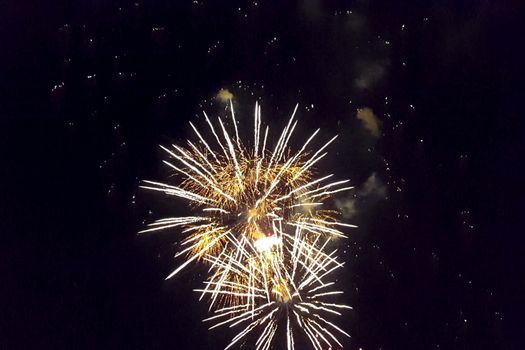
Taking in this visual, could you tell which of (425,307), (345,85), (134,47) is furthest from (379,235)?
(134,47)

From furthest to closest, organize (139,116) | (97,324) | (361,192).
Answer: (97,324), (139,116), (361,192)

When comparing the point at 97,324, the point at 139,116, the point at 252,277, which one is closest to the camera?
the point at 252,277

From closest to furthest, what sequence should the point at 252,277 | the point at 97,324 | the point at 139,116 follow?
the point at 252,277
the point at 139,116
the point at 97,324

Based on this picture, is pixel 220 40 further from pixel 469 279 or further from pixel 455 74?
pixel 469 279

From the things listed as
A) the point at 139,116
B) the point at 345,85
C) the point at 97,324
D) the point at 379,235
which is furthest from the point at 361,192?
the point at 97,324

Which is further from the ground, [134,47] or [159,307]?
[134,47]

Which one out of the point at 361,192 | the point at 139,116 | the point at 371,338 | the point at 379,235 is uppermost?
the point at 139,116

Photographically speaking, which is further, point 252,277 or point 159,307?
point 159,307

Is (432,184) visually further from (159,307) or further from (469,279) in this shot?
(159,307)

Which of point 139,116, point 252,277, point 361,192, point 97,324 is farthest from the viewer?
point 97,324
